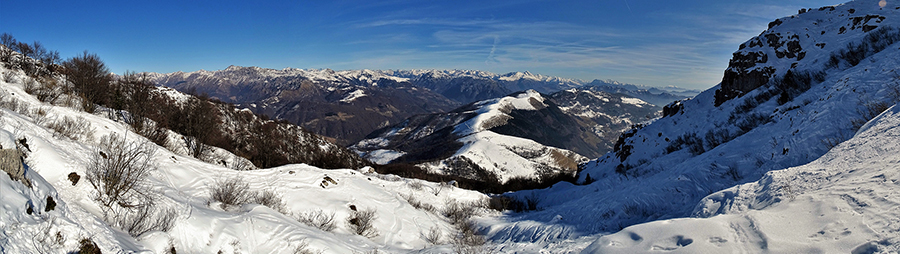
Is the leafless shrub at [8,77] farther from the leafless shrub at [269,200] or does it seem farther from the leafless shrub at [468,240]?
the leafless shrub at [468,240]

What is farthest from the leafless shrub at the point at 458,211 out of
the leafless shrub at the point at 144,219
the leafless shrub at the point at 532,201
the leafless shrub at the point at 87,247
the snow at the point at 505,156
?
the snow at the point at 505,156

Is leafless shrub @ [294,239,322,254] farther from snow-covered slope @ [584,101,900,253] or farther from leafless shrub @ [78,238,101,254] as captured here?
snow-covered slope @ [584,101,900,253]

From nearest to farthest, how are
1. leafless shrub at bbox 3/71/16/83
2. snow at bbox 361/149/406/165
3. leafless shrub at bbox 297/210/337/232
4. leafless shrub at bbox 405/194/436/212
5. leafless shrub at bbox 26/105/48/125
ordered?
leafless shrub at bbox 297/210/337/232 < leafless shrub at bbox 26/105/48/125 < leafless shrub at bbox 405/194/436/212 < leafless shrub at bbox 3/71/16/83 < snow at bbox 361/149/406/165

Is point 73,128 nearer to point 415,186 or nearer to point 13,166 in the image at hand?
point 13,166

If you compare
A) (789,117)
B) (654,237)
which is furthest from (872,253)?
(789,117)

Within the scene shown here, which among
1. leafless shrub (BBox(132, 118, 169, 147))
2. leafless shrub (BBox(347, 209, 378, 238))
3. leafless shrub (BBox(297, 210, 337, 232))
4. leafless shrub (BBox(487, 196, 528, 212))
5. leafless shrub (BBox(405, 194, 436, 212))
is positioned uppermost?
leafless shrub (BBox(132, 118, 169, 147))

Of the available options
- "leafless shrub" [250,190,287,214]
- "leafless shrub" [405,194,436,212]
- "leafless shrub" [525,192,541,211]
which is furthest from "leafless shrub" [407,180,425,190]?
"leafless shrub" [250,190,287,214]
